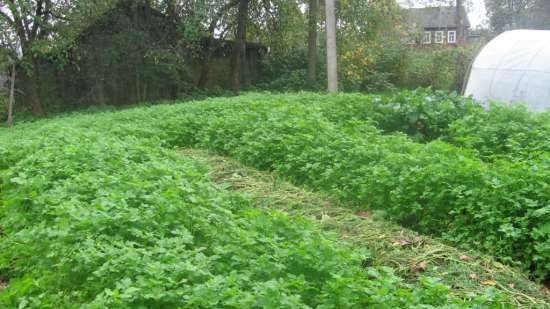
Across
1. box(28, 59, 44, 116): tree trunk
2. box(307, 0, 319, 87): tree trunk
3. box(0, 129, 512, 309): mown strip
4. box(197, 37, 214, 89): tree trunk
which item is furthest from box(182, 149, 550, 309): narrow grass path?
box(307, 0, 319, 87): tree trunk

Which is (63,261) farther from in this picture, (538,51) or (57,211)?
(538,51)

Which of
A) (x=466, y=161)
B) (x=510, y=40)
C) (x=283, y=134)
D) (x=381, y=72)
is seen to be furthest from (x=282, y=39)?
(x=466, y=161)

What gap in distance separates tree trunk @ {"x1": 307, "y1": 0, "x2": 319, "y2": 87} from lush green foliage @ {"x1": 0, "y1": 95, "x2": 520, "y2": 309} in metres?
16.8

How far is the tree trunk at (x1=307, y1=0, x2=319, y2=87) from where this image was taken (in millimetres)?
22609

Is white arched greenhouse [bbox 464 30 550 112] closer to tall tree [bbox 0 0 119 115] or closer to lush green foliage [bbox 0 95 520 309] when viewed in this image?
lush green foliage [bbox 0 95 520 309]

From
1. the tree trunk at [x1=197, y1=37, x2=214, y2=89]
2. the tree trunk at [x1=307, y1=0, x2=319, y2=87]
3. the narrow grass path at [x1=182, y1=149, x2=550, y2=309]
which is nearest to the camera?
the narrow grass path at [x1=182, y1=149, x2=550, y2=309]

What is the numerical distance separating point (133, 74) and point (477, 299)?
62.5 feet

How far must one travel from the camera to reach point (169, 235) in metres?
4.18

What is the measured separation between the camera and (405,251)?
5039mm

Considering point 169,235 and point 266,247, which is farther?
point 169,235

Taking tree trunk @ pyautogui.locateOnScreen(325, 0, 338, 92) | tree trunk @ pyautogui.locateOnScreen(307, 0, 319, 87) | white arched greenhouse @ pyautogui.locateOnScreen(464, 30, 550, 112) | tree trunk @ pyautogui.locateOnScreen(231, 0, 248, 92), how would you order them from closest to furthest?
1. white arched greenhouse @ pyautogui.locateOnScreen(464, 30, 550, 112)
2. tree trunk @ pyautogui.locateOnScreen(325, 0, 338, 92)
3. tree trunk @ pyautogui.locateOnScreen(231, 0, 248, 92)
4. tree trunk @ pyautogui.locateOnScreen(307, 0, 319, 87)

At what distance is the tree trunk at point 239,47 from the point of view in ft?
70.7

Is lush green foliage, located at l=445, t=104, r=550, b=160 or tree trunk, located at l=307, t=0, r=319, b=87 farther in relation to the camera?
tree trunk, located at l=307, t=0, r=319, b=87

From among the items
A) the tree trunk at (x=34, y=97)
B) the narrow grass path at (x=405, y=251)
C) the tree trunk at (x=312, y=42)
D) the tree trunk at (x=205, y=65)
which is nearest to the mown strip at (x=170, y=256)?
the narrow grass path at (x=405, y=251)
